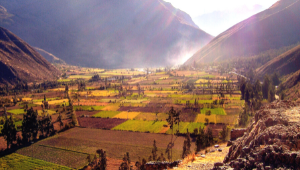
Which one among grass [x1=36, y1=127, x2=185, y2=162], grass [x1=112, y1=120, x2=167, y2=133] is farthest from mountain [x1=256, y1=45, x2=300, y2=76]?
grass [x1=36, y1=127, x2=185, y2=162]

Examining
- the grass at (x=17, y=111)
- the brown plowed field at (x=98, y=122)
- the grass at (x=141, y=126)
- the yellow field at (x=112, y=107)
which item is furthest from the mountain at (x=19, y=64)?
the grass at (x=141, y=126)

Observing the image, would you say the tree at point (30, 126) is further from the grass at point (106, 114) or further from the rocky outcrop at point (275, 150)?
the rocky outcrop at point (275, 150)

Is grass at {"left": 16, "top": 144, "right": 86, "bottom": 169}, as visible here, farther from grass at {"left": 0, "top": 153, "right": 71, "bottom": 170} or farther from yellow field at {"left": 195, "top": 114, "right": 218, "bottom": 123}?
yellow field at {"left": 195, "top": 114, "right": 218, "bottom": 123}

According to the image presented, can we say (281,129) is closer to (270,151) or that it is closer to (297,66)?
(270,151)

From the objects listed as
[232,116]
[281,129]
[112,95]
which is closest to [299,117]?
[281,129]

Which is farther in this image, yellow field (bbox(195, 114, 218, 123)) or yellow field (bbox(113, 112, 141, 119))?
yellow field (bbox(113, 112, 141, 119))

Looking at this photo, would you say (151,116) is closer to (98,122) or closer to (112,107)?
(98,122)
